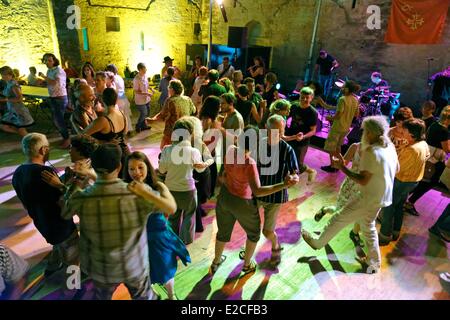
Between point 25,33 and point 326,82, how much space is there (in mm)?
9044

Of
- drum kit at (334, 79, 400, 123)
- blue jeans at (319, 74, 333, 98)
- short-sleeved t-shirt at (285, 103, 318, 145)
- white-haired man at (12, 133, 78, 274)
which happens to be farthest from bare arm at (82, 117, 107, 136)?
blue jeans at (319, 74, 333, 98)

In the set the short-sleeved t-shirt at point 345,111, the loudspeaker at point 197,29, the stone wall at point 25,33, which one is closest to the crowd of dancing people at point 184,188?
the short-sleeved t-shirt at point 345,111

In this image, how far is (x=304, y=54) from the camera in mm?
10336

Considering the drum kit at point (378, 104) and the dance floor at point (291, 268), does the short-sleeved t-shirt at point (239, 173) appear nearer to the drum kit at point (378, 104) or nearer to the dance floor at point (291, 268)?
the dance floor at point (291, 268)

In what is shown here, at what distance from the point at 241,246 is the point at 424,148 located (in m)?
2.19

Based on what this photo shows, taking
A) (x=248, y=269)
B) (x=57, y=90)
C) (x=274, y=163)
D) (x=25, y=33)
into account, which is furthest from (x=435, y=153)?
(x=25, y=33)

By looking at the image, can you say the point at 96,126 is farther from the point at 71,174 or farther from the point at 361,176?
the point at 361,176

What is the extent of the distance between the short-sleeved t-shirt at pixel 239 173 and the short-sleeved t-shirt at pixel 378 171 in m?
0.98

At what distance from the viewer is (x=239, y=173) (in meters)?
2.46

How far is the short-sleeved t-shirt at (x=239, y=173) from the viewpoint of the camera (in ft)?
7.98

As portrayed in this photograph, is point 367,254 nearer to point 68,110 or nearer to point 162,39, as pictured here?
point 68,110

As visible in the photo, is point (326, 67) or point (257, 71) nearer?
point (257, 71)
